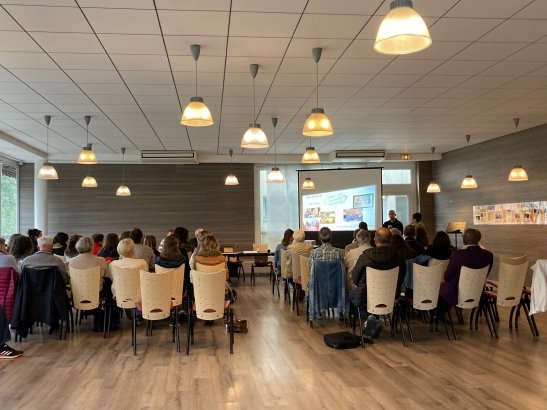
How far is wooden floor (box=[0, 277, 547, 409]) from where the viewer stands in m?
3.92

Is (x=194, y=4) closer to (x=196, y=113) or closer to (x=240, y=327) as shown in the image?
(x=196, y=113)

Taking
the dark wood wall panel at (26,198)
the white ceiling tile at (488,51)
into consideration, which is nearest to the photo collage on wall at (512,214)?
the white ceiling tile at (488,51)

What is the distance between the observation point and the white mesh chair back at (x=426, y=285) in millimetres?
5715

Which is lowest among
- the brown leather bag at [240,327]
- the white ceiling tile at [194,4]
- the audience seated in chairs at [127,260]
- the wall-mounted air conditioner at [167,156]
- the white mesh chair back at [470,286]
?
the brown leather bag at [240,327]

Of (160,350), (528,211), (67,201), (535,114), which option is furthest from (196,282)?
(67,201)

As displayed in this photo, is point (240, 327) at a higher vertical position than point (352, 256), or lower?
lower

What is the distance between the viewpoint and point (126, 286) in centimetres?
579

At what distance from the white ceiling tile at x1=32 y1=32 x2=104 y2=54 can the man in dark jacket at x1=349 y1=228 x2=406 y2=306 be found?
11.8 feet

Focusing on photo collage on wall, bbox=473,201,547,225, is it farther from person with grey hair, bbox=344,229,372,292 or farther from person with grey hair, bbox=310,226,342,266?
person with grey hair, bbox=310,226,342,266

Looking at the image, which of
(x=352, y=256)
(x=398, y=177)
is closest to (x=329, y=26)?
(x=352, y=256)

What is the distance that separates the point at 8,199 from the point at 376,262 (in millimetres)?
10205

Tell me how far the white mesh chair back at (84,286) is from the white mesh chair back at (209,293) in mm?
1465

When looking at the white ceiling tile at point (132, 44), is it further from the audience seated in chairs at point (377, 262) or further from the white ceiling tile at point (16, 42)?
the audience seated in chairs at point (377, 262)

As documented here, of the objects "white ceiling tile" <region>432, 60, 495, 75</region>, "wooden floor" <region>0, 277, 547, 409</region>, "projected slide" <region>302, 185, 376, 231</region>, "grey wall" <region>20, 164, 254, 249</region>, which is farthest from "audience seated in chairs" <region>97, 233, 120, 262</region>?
"projected slide" <region>302, 185, 376, 231</region>
